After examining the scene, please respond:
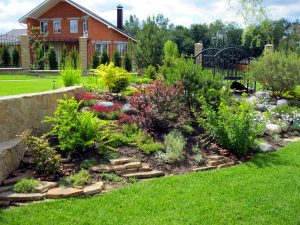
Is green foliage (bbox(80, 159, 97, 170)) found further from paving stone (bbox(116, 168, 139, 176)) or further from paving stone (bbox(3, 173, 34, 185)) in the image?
paving stone (bbox(3, 173, 34, 185))

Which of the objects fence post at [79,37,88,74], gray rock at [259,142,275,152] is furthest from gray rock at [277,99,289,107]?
fence post at [79,37,88,74]

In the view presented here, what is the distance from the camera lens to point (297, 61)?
10.4m

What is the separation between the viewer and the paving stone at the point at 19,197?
4188 millimetres

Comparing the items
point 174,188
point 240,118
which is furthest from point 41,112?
point 240,118

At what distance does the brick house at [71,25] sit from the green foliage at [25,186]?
2721 cm

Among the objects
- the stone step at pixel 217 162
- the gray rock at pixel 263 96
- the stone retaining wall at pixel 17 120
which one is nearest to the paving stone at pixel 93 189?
the stone retaining wall at pixel 17 120

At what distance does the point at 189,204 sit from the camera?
4.18m

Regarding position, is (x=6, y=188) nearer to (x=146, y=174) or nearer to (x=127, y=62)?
(x=146, y=174)

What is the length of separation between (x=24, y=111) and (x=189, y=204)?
2.83 metres

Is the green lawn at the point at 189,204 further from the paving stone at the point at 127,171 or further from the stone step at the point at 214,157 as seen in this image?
the stone step at the point at 214,157

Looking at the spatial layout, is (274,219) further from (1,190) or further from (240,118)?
(1,190)

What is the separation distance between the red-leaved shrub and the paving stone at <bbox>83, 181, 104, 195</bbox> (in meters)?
2.03

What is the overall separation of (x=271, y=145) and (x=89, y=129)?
3418 mm

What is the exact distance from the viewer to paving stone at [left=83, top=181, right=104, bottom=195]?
14.5ft
